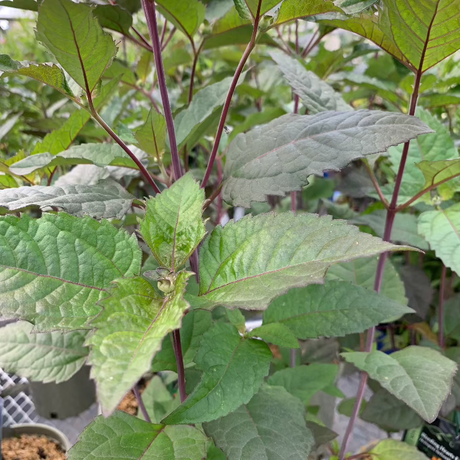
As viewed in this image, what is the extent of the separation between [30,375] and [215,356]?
308 mm

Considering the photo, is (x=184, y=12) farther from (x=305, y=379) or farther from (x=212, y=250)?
(x=305, y=379)

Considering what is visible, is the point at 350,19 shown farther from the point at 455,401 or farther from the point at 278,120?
the point at 455,401

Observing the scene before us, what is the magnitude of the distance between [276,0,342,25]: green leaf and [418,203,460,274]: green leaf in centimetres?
34

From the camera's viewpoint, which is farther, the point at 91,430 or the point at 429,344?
the point at 429,344

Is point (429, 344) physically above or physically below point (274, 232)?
below

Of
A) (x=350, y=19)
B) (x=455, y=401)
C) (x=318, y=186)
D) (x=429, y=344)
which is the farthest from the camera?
(x=318, y=186)

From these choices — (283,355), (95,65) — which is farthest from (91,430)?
(283,355)

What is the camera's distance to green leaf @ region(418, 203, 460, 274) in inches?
21.9

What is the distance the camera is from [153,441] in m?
0.43

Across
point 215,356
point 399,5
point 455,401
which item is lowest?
point 455,401

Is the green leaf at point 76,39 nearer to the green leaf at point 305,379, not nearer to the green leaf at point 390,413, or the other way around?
the green leaf at point 305,379

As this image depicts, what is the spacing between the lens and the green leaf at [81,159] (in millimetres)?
501

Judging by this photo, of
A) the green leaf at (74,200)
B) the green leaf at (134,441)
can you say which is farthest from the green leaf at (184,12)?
the green leaf at (134,441)

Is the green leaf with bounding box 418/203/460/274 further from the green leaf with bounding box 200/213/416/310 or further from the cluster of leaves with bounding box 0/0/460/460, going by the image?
the green leaf with bounding box 200/213/416/310
